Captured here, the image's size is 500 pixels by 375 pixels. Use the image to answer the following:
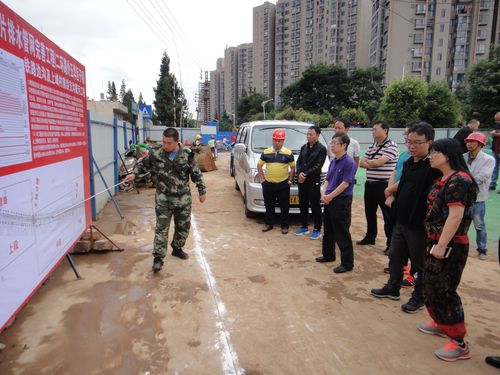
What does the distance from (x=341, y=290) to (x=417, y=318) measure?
30.5 inches

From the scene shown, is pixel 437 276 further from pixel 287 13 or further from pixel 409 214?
pixel 287 13

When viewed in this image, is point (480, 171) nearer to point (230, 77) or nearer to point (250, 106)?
point (250, 106)

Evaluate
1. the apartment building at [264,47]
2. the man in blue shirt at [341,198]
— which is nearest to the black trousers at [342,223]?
the man in blue shirt at [341,198]

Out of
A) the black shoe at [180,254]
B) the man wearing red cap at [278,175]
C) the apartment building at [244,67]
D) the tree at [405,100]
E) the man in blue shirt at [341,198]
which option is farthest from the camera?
the apartment building at [244,67]

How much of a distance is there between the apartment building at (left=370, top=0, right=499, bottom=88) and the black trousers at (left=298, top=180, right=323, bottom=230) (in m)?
60.5

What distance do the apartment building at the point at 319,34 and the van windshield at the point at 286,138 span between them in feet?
248

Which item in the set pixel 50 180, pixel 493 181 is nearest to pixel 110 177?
pixel 50 180

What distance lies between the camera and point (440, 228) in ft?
8.29

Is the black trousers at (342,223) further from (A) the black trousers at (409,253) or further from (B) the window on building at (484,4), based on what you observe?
(B) the window on building at (484,4)

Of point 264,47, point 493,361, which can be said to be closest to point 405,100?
point 493,361

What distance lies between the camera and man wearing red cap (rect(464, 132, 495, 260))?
4.11 meters

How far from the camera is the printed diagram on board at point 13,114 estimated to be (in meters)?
2.18

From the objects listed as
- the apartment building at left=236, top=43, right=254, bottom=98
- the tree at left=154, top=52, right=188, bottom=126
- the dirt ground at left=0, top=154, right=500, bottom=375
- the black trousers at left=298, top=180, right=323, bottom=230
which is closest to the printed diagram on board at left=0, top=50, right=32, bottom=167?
the dirt ground at left=0, top=154, right=500, bottom=375

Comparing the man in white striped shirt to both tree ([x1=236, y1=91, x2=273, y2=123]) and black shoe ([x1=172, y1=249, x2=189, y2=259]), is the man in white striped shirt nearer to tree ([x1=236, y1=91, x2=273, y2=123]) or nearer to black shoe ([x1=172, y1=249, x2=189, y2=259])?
black shoe ([x1=172, y1=249, x2=189, y2=259])
